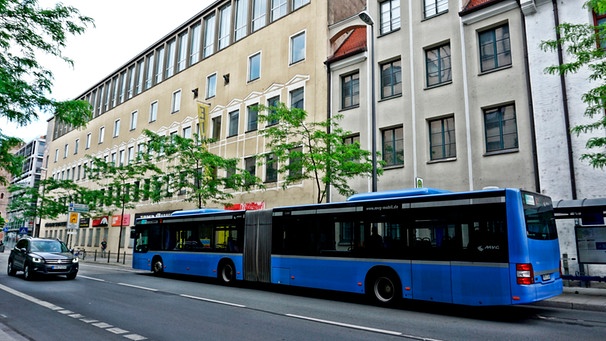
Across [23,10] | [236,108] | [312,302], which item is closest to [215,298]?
[312,302]

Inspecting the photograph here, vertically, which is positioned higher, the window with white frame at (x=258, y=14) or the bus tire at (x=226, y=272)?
the window with white frame at (x=258, y=14)

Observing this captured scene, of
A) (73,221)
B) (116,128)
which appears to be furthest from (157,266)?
(116,128)

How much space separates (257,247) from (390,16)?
46.4ft

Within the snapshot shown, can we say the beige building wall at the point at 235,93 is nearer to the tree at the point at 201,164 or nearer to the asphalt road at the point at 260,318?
the tree at the point at 201,164

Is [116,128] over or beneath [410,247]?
over

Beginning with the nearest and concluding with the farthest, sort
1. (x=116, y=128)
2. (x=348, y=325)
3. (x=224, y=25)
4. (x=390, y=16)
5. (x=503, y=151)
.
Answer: (x=348, y=325) → (x=503, y=151) → (x=390, y=16) → (x=224, y=25) → (x=116, y=128)

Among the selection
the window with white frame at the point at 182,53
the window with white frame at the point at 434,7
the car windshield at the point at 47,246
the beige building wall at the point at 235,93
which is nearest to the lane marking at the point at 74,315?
the car windshield at the point at 47,246

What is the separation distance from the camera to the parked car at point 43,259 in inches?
633

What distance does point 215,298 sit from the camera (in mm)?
11969

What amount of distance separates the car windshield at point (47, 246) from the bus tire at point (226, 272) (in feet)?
22.3

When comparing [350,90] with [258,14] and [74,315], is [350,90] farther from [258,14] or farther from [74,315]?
[74,315]

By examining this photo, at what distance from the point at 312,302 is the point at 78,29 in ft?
32.8

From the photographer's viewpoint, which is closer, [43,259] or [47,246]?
[43,259]

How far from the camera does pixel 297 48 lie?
88.9ft
